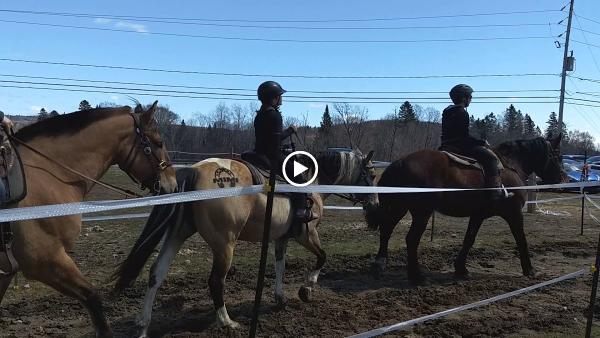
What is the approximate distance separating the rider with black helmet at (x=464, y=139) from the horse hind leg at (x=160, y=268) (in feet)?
16.4

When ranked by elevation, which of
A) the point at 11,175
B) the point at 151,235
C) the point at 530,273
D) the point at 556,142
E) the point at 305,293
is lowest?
the point at 305,293

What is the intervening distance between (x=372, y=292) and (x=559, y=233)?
25.9ft

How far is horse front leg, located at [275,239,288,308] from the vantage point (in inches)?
246

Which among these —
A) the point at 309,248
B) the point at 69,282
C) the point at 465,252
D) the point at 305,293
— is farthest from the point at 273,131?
the point at 465,252

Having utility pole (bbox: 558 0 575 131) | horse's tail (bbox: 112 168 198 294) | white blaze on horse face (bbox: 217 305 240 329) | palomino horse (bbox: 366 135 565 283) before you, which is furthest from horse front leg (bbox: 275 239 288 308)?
utility pole (bbox: 558 0 575 131)

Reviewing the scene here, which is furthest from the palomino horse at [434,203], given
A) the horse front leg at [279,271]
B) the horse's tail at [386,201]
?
the horse front leg at [279,271]

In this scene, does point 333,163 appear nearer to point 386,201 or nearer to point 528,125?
point 386,201

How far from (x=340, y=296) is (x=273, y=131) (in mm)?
2509

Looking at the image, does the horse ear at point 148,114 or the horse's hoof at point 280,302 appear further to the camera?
the horse's hoof at point 280,302

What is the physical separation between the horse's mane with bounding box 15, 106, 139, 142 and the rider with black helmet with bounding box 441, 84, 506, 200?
5791 mm

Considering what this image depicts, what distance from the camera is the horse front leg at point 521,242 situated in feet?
26.8

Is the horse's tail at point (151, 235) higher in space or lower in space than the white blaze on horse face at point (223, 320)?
higher

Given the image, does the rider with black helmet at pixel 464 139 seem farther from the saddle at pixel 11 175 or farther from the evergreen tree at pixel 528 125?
the evergreen tree at pixel 528 125

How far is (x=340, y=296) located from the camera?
269 inches
